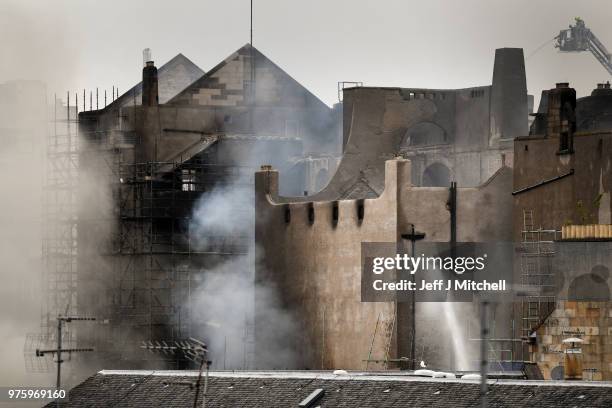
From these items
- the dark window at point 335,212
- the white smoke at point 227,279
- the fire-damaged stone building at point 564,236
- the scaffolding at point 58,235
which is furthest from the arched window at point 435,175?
the scaffolding at point 58,235

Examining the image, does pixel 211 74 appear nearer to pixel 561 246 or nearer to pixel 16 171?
pixel 16 171

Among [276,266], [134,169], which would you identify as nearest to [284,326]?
[276,266]

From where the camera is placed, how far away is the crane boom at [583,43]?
145m

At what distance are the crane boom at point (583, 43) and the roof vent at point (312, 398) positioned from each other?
70266 millimetres

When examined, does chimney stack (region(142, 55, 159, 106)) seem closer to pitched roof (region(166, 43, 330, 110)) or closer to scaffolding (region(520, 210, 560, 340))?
pitched roof (region(166, 43, 330, 110))

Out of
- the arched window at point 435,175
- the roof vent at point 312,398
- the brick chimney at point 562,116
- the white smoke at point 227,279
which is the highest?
the brick chimney at point 562,116

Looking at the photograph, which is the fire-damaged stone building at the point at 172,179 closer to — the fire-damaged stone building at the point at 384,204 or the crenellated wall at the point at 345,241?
the fire-damaged stone building at the point at 384,204

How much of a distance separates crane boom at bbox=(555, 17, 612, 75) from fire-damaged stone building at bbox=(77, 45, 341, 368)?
29.2m

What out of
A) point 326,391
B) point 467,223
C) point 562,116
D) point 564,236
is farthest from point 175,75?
point 326,391

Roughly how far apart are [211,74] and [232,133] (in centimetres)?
368

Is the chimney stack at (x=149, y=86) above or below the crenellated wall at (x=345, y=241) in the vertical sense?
above

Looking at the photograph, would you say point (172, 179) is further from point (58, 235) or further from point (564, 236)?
point (564, 236)

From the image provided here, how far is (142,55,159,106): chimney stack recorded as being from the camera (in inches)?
4547

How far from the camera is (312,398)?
72500 mm
